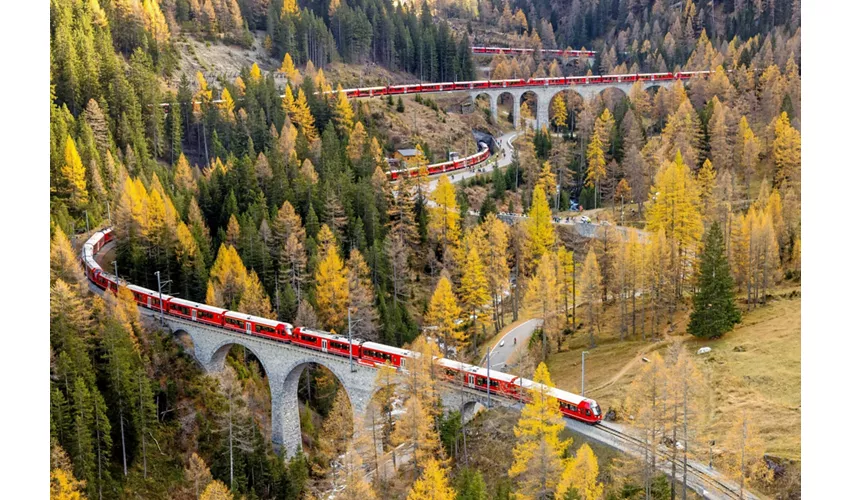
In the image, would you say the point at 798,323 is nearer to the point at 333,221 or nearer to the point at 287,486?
the point at 287,486

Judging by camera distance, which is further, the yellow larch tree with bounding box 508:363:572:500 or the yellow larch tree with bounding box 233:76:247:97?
the yellow larch tree with bounding box 233:76:247:97

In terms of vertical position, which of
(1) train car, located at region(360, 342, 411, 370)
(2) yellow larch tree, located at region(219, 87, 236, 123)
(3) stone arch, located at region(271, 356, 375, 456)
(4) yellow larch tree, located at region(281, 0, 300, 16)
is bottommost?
A: (3) stone arch, located at region(271, 356, 375, 456)

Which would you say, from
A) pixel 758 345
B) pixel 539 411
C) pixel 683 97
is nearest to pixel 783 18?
pixel 683 97

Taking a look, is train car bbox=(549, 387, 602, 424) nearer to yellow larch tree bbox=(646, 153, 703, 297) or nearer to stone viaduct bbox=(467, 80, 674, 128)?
yellow larch tree bbox=(646, 153, 703, 297)

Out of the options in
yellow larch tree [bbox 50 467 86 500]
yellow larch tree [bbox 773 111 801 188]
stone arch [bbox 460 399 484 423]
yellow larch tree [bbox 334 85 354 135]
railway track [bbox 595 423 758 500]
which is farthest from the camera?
yellow larch tree [bbox 334 85 354 135]

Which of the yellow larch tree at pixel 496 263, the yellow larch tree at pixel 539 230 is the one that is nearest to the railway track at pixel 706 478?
the yellow larch tree at pixel 496 263

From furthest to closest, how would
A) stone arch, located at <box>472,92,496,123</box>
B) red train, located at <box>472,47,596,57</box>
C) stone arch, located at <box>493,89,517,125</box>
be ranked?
red train, located at <box>472,47,596,57</box>
stone arch, located at <box>493,89,517,125</box>
stone arch, located at <box>472,92,496,123</box>

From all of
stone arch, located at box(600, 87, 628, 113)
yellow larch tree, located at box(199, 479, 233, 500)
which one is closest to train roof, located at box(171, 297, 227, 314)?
yellow larch tree, located at box(199, 479, 233, 500)

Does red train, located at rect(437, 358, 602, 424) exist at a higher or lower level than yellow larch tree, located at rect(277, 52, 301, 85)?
lower
